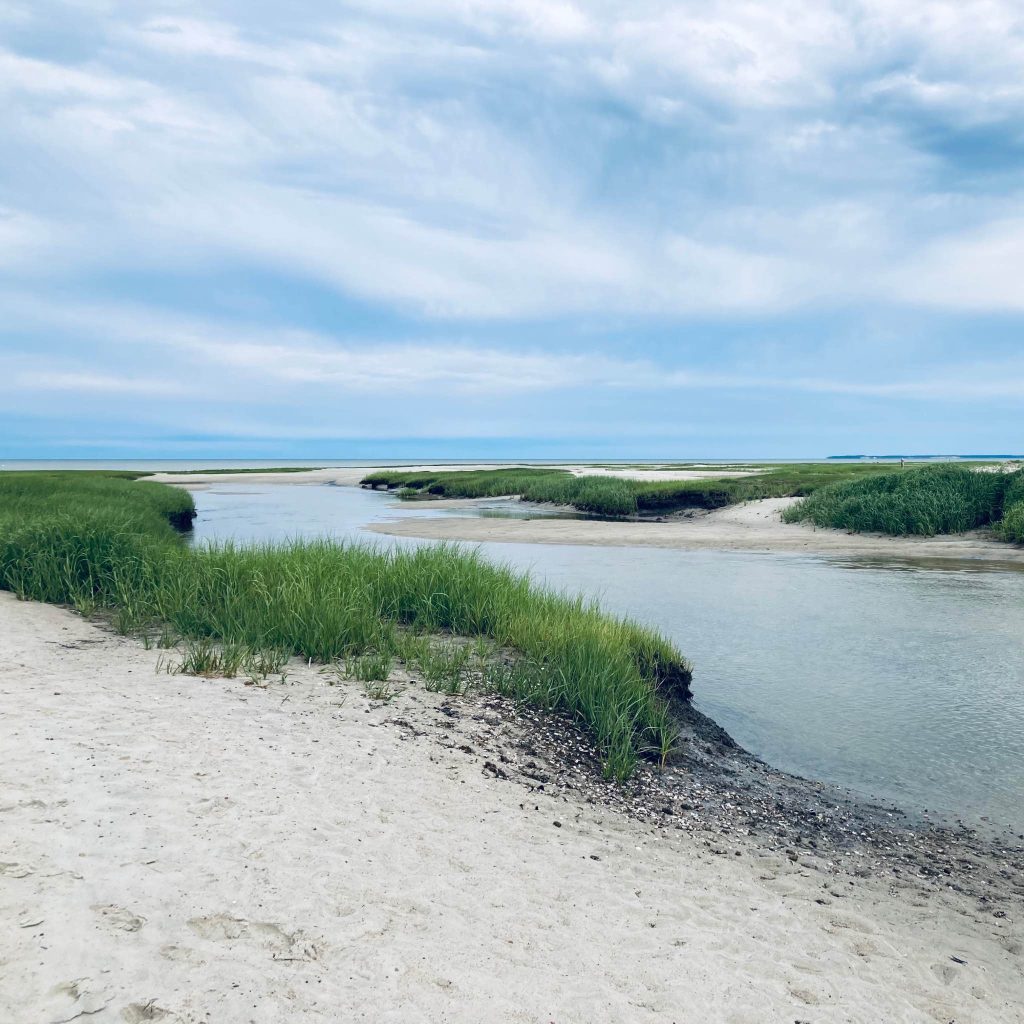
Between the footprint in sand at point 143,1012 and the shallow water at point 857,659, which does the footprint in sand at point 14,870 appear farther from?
the shallow water at point 857,659

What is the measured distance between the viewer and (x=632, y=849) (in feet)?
18.0

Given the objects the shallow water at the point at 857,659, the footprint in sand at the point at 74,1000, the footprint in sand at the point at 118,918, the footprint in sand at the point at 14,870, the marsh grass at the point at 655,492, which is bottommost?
the shallow water at the point at 857,659

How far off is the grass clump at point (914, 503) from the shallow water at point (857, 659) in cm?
674

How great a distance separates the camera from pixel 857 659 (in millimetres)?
11500

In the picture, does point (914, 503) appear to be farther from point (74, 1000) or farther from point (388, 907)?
point (74, 1000)

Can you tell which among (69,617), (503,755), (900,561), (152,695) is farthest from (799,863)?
(900,561)

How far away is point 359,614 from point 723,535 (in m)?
21.8

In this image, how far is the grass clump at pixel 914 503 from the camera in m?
28.6

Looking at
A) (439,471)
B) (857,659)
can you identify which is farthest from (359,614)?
(439,471)

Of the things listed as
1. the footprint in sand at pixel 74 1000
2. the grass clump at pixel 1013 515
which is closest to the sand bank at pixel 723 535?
the grass clump at pixel 1013 515

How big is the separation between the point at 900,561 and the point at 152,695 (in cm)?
2160

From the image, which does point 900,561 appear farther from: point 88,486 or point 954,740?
point 88,486

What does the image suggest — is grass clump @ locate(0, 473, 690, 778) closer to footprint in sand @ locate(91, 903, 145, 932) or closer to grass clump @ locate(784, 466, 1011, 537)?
footprint in sand @ locate(91, 903, 145, 932)

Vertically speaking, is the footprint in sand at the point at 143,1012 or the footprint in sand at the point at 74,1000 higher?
the footprint in sand at the point at 74,1000
